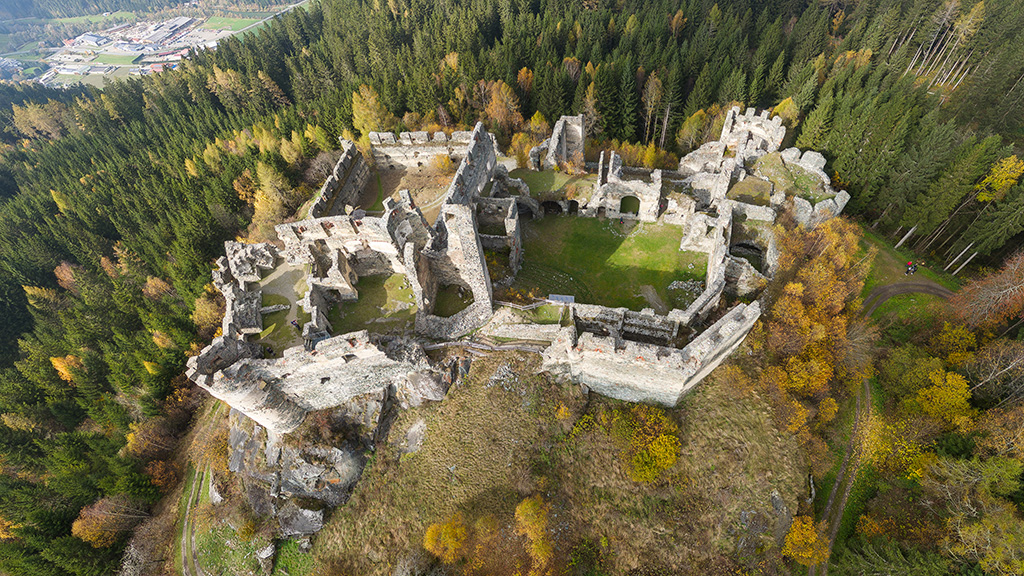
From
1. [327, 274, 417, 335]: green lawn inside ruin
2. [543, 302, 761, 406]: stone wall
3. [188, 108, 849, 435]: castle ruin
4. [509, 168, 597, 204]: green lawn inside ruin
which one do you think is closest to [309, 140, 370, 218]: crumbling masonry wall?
[188, 108, 849, 435]: castle ruin

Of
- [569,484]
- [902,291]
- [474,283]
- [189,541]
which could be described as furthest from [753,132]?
[189,541]

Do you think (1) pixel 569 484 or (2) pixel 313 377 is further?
(2) pixel 313 377

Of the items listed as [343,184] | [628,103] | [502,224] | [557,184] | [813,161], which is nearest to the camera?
[502,224]

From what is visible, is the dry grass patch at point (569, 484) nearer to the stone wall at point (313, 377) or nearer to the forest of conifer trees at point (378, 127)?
the stone wall at point (313, 377)

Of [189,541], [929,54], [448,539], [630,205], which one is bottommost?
[189,541]

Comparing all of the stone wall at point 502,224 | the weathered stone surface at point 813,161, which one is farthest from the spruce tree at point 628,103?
the stone wall at point 502,224

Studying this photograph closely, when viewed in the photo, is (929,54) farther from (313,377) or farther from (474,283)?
(313,377)
